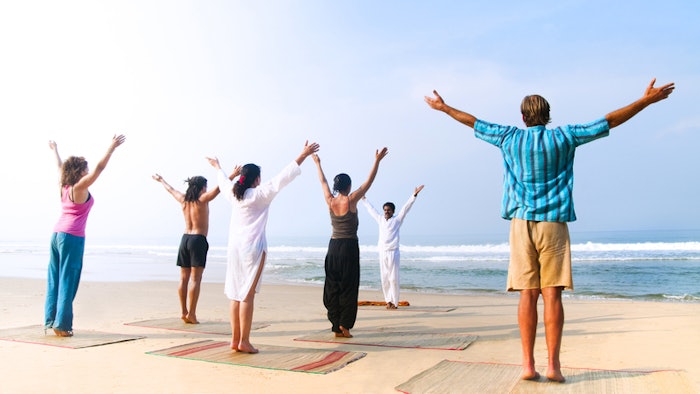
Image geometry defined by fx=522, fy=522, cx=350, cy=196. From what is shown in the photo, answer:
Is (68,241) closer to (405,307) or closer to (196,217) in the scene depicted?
(196,217)

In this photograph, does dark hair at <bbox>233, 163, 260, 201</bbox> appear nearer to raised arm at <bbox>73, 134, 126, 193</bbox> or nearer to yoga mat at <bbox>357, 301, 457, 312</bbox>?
raised arm at <bbox>73, 134, 126, 193</bbox>

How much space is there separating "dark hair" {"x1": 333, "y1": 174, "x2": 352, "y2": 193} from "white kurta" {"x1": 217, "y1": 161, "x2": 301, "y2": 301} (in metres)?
1.63

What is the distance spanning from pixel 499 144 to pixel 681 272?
20088 mm

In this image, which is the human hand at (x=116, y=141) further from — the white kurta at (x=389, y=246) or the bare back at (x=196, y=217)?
the white kurta at (x=389, y=246)

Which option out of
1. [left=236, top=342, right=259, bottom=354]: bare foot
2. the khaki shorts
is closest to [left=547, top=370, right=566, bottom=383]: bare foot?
the khaki shorts

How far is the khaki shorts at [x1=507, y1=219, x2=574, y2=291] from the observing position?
155 inches

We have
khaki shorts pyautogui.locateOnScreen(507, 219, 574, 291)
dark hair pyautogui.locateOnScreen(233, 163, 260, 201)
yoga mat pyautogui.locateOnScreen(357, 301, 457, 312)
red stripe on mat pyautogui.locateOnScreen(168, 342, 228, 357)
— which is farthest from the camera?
yoga mat pyautogui.locateOnScreen(357, 301, 457, 312)

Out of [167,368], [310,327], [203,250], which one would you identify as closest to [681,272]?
[310,327]

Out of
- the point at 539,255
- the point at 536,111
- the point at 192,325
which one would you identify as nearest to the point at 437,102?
the point at 536,111

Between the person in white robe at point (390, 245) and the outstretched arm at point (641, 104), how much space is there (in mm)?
6063

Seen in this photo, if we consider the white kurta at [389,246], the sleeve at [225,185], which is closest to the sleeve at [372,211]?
the white kurta at [389,246]

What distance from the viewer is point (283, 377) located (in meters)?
4.33

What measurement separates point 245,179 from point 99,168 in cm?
197

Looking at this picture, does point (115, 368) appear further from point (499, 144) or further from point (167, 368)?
point (499, 144)
